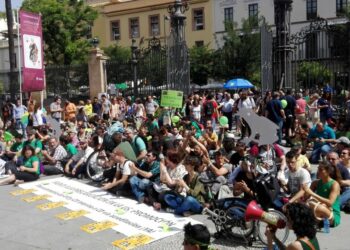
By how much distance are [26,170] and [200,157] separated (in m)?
4.11

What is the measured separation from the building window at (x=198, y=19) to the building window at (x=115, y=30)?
948 cm

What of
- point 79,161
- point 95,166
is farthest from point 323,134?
point 79,161

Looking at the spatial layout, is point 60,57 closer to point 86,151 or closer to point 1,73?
point 1,73

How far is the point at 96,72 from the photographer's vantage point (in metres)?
24.3

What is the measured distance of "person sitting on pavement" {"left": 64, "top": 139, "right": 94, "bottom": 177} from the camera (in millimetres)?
10930

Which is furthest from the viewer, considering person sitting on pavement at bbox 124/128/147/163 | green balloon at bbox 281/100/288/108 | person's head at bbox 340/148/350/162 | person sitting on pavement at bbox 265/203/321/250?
green balloon at bbox 281/100/288/108

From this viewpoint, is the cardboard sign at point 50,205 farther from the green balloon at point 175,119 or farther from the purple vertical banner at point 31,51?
the purple vertical banner at point 31,51

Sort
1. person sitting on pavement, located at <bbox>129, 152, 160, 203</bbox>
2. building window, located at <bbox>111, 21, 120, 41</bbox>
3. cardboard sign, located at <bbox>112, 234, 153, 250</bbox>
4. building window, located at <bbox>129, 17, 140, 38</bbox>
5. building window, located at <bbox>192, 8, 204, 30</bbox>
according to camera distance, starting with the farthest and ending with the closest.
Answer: building window, located at <bbox>111, 21, 120, 41</bbox> < building window, located at <bbox>129, 17, 140, 38</bbox> < building window, located at <bbox>192, 8, 204, 30</bbox> < person sitting on pavement, located at <bbox>129, 152, 160, 203</bbox> < cardboard sign, located at <bbox>112, 234, 153, 250</bbox>

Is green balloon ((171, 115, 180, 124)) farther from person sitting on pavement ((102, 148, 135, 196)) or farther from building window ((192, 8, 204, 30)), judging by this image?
building window ((192, 8, 204, 30))

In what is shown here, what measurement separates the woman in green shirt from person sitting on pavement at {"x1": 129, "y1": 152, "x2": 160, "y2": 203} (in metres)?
2.82

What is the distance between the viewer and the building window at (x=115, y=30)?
55281mm

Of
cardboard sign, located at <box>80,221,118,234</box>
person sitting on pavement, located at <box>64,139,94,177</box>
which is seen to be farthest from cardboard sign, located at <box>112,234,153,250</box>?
person sitting on pavement, located at <box>64,139,94,177</box>

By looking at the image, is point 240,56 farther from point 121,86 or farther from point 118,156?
point 118,156

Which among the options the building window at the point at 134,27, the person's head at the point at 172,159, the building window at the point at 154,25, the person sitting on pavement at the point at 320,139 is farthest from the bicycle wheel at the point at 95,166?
the building window at the point at 134,27
